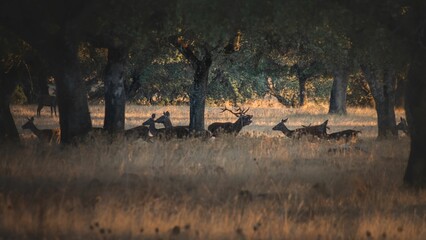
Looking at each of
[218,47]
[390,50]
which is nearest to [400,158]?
[390,50]

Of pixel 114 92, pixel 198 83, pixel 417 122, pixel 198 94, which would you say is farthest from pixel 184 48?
pixel 417 122

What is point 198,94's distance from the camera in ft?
84.7

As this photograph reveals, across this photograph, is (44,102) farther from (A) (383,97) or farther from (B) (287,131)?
(A) (383,97)

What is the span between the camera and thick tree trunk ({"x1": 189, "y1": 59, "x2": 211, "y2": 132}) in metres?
25.7

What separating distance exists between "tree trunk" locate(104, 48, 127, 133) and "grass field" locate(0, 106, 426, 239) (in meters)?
2.69

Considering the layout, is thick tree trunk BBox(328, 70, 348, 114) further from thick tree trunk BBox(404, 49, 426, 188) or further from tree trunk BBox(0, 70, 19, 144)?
thick tree trunk BBox(404, 49, 426, 188)

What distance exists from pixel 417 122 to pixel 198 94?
13327 mm

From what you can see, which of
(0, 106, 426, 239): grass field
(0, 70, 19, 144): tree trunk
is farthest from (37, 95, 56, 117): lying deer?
(0, 106, 426, 239): grass field

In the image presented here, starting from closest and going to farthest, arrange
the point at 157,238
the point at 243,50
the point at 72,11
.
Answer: the point at 157,238
the point at 72,11
the point at 243,50

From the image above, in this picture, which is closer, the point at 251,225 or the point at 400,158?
the point at 251,225

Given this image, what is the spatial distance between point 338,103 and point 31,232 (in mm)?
42397

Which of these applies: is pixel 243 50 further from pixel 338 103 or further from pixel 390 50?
pixel 338 103

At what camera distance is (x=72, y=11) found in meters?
18.0

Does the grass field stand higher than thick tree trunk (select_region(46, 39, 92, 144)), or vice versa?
thick tree trunk (select_region(46, 39, 92, 144))
